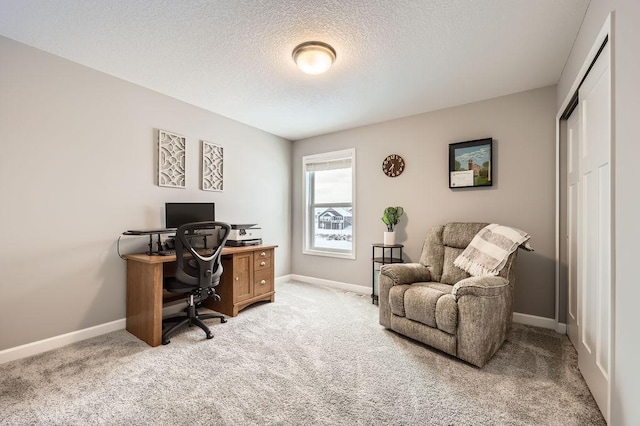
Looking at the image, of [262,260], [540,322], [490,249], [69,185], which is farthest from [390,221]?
[69,185]

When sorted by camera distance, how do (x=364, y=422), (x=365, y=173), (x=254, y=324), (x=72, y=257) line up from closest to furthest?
1. (x=364, y=422)
2. (x=72, y=257)
3. (x=254, y=324)
4. (x=365, y=173)

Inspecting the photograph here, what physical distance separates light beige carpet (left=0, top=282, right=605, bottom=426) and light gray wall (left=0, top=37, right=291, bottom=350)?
16.5 inches

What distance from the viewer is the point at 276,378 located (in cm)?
193

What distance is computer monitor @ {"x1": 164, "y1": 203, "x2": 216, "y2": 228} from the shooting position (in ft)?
9.75

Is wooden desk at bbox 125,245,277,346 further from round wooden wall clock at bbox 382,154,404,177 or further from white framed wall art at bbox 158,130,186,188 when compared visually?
round wooden wall clock at bbox 382,154,404,177

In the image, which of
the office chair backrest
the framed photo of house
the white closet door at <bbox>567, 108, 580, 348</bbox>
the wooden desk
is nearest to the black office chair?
the office chair backrest

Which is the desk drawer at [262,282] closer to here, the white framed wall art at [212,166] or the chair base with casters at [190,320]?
the chair base with casters at [190,320]

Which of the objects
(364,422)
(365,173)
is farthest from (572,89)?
(364,422)

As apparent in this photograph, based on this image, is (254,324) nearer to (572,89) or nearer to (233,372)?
(233,372)

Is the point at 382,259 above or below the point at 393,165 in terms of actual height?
below

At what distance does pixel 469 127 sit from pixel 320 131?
208 cm

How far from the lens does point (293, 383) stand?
187 cm

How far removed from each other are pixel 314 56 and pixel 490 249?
223cm

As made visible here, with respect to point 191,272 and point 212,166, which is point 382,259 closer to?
point 191,272
